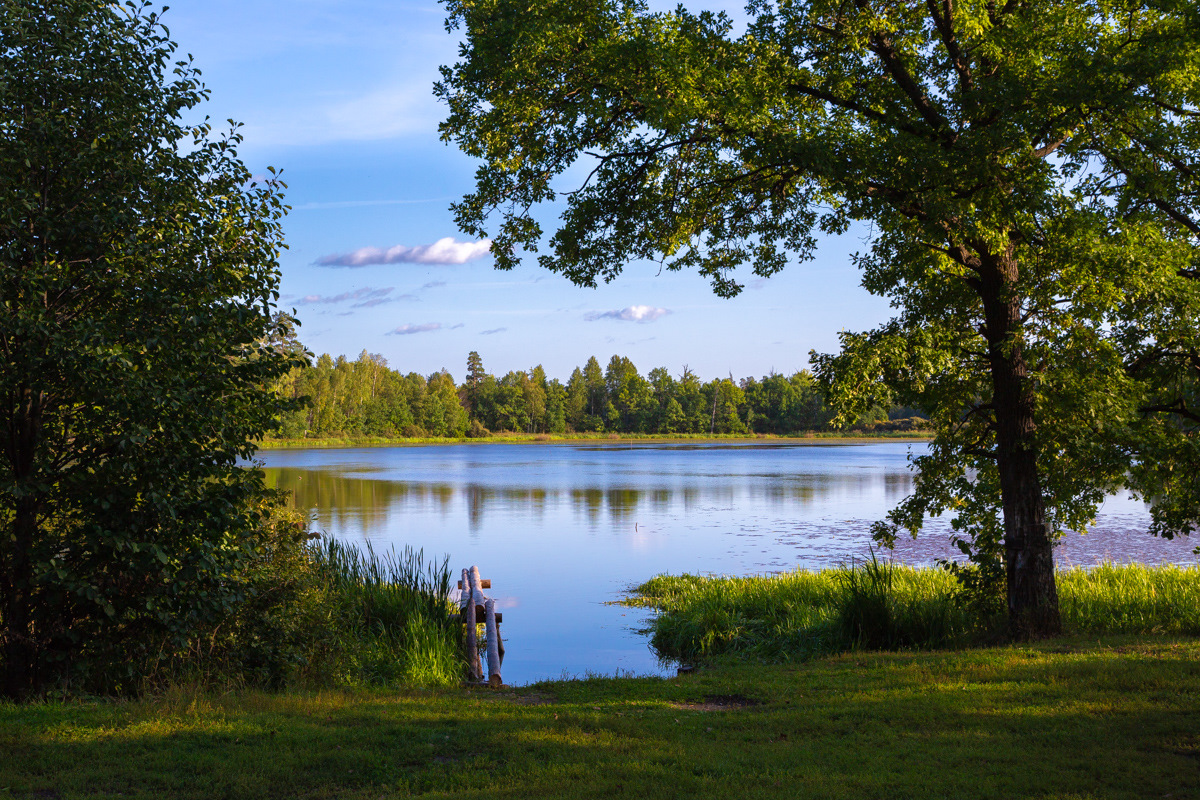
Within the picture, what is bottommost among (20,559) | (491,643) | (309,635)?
(491,643)

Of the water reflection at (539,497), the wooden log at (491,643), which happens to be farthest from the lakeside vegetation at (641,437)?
the wooden log at (491,643)

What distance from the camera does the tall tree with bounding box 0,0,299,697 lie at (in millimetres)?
7020

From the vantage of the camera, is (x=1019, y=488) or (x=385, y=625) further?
(x=385, y=625)

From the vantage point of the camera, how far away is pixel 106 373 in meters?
6.87

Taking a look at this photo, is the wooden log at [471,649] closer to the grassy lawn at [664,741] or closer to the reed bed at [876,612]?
the grassy lawn at [664,741]

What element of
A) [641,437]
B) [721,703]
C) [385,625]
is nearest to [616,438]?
[641,437]

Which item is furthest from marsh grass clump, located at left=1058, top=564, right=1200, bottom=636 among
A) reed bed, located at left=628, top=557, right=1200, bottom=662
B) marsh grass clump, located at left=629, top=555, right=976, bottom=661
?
marsh grass clump, located at left=629, top=555, right=976, bottom=661

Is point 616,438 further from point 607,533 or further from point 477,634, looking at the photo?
point 477,634

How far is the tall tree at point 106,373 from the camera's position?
7.02 m

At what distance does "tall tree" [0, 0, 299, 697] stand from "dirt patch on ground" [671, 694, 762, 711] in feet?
14.0

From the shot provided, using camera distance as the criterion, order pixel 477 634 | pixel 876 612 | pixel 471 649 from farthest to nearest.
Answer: pixel 477 634, pixel 876 612, pixel 471 649

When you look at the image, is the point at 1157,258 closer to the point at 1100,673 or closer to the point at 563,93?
the point at 1100,673

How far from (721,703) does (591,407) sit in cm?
13278

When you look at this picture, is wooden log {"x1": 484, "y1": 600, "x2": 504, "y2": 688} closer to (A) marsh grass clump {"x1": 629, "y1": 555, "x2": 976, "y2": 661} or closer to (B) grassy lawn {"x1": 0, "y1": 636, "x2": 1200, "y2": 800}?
(A) marsh grass clump {"x1": 629, "y1": 555, "x2": 976, "y2": 661}
